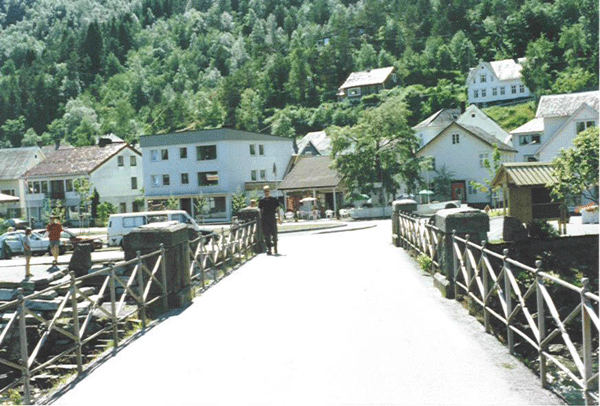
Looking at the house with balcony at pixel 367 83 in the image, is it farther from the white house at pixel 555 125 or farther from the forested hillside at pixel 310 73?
the white house at pixel 555 125

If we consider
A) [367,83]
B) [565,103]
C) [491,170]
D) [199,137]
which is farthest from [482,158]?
[367,83]

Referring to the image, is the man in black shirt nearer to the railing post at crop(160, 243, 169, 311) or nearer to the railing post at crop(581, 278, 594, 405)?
the railing post at crop(160, 243, 169, 311)

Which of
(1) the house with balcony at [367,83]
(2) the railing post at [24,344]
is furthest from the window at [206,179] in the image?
(1) the house with balcony at [367,83]

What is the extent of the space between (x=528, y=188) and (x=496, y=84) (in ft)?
271

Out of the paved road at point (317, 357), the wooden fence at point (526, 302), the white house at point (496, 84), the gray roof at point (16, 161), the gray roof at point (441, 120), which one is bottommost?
the paved road at point (317, 357)

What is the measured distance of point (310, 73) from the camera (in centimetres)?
14775

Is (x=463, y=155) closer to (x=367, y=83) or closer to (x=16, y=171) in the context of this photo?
(x=16, y=171)

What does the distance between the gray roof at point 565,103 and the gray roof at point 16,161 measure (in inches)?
2323

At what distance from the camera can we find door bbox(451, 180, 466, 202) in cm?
6619

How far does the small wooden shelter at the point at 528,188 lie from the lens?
32.8m

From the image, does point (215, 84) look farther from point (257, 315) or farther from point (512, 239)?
point (257, 315)

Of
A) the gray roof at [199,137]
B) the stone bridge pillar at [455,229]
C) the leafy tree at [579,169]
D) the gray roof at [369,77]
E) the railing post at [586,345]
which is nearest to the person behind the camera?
the railing post at [586,345]

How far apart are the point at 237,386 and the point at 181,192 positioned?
201 ft

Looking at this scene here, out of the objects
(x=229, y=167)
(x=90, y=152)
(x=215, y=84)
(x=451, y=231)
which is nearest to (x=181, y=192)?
(x=229, y=167)
